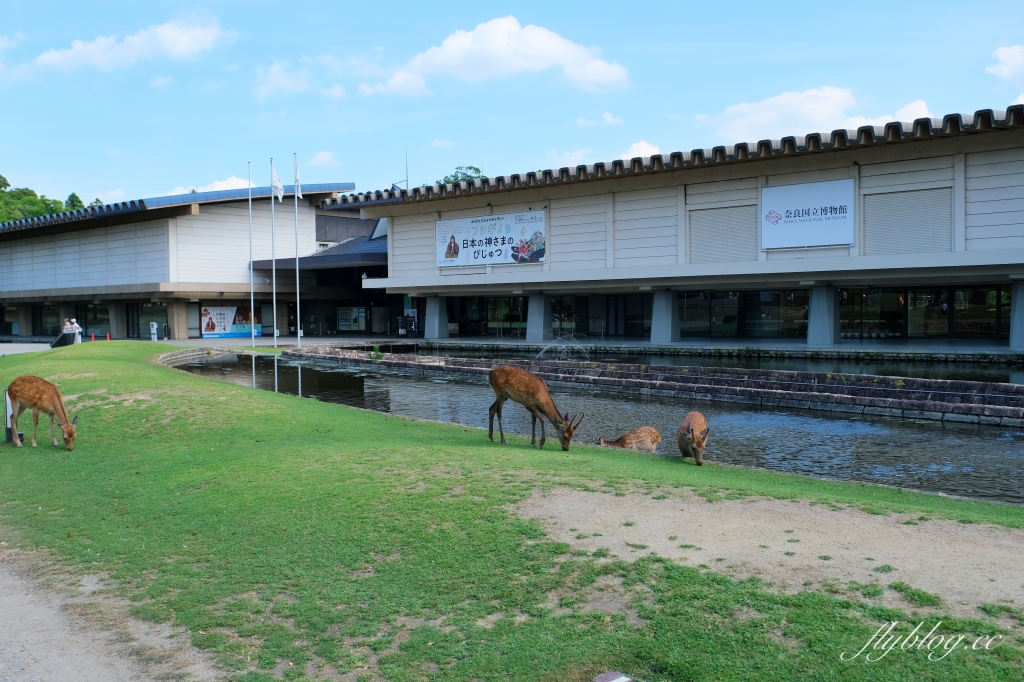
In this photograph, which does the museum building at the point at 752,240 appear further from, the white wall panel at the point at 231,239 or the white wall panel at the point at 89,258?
the white wall panel at the point at 89,258

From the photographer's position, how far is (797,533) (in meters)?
7.48

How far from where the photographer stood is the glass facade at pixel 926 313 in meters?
41.5

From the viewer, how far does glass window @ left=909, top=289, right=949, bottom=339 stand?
140ft

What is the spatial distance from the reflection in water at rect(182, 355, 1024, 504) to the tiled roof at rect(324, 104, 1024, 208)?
1802cm

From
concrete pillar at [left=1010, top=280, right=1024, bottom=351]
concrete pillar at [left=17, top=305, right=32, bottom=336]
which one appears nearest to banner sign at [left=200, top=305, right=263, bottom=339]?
concrete pillar at [left=17, top=305, right=32, bottom=336]

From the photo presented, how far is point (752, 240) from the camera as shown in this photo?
4009 centimetres

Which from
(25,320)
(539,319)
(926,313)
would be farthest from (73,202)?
(926,313)

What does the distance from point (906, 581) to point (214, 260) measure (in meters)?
62.0

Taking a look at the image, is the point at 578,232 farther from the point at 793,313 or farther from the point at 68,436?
the point at 68,436

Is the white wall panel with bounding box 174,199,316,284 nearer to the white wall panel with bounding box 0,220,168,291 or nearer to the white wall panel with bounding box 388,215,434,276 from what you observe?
the white wall panel with bounding box 0,220,168,291

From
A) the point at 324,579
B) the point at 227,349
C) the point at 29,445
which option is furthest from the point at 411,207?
the point at 324,579

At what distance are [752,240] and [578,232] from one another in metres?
10.8

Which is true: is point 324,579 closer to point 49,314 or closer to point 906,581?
point 906,581

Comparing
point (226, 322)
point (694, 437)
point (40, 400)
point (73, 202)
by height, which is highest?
point (73, 202)
